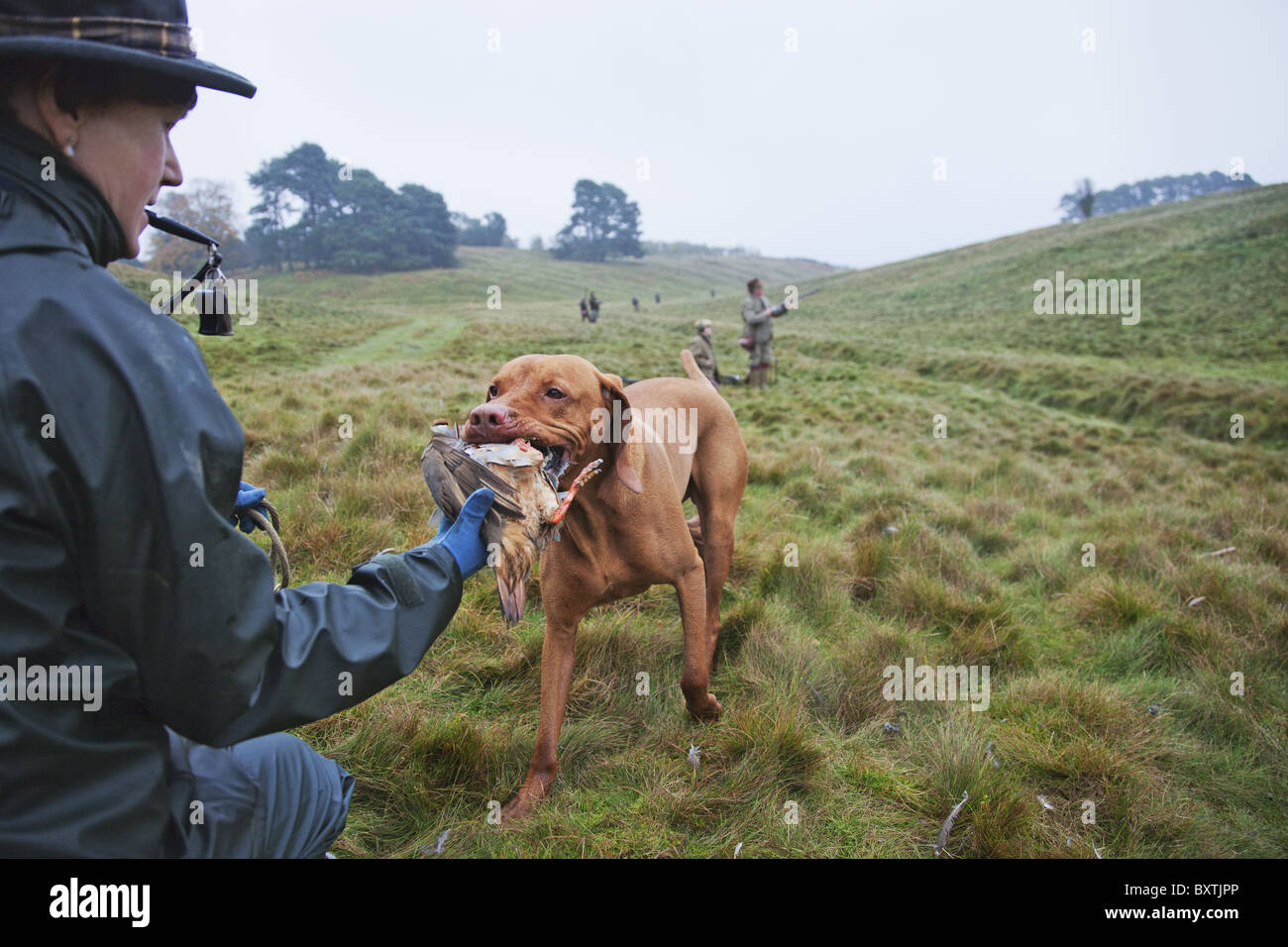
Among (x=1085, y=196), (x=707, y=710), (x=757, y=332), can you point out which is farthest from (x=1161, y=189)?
(x=707, y=710)

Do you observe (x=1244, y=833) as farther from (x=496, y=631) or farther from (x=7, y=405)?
(x=7, y=405)

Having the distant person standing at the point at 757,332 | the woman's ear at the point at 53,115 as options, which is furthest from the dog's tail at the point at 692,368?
the distant person standing at the point at 757,332

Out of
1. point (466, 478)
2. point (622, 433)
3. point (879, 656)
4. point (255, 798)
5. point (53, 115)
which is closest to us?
point (53, 115)

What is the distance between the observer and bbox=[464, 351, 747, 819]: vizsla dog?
8.85 ft

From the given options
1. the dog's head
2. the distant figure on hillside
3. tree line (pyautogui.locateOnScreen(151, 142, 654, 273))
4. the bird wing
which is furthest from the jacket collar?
tree line (pyautogui.locateOnScreen(151, 142, 654, 273))

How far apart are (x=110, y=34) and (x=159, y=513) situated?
0.88 m

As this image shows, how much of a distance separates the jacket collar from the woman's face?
2cm

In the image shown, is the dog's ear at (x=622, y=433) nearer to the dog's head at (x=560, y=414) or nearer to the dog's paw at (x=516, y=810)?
the dog's head at (x=560, y=414)

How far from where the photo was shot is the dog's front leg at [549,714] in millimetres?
2857

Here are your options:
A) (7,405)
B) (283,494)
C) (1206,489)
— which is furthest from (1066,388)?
(7,405)

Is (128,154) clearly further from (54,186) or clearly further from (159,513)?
(159,513)

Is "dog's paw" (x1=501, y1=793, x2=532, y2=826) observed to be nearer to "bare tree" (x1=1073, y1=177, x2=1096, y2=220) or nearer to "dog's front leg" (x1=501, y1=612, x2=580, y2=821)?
"dog's front leg" (x1=501, y1=612, x2=580, y2=821)

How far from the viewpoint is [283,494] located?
5473 mm

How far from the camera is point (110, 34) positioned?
1296 millimetres
